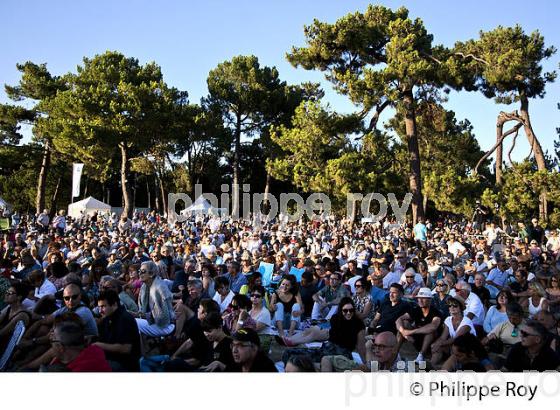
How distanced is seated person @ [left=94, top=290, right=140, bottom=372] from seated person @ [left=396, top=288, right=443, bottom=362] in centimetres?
282

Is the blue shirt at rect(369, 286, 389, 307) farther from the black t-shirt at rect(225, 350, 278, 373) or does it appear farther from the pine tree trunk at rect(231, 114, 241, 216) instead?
the pine tree trunk at rect(231, 114, 241, 216)

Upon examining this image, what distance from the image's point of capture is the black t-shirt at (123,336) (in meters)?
4.45

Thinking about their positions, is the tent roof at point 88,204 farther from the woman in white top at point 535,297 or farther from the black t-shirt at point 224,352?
the black t-shirt at point 224,352

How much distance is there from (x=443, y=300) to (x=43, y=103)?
97.6 feet

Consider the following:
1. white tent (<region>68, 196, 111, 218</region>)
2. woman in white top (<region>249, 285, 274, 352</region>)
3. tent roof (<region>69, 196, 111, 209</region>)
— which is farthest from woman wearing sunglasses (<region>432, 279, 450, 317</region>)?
tent roof (<region>69, 196, 111, 209</region>)

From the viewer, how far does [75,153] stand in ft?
99.5

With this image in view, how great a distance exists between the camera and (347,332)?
17.9 ft

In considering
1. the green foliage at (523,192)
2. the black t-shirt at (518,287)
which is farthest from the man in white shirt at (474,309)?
the green foliage at (523,192)

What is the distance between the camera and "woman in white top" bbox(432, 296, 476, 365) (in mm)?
5398
